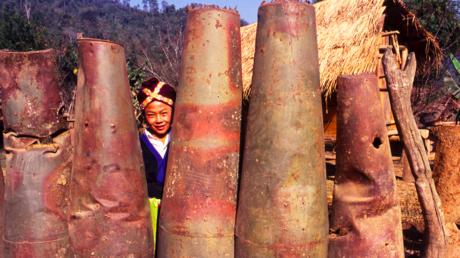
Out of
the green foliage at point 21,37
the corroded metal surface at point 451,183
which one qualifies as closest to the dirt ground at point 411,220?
the corroded metal surface at point 451,183

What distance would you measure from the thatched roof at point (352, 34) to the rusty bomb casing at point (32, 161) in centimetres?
443

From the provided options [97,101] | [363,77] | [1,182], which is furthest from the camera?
[1,182]

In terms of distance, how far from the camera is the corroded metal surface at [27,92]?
2.25 meters

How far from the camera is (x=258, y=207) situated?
197 centimetres

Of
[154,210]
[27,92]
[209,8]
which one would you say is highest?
[209,8]

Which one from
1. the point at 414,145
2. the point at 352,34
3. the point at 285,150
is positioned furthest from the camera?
the point at 352,34

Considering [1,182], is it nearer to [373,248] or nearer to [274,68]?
[274,68]

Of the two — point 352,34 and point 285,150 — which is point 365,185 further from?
point 352,34

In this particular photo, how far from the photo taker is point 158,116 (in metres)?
2.87

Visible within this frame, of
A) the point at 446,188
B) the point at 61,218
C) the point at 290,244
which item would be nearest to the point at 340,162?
the point at 290,244

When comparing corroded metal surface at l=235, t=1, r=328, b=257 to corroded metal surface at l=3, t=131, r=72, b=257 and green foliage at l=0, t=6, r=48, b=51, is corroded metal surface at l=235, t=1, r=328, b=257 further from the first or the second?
green foliage at l=0, t=6, r=48, b=51

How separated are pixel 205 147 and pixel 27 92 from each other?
1.21m

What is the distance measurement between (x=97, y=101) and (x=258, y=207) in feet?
3.71

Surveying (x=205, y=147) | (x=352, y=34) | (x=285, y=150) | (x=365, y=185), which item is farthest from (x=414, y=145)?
(x=352, y=34)
